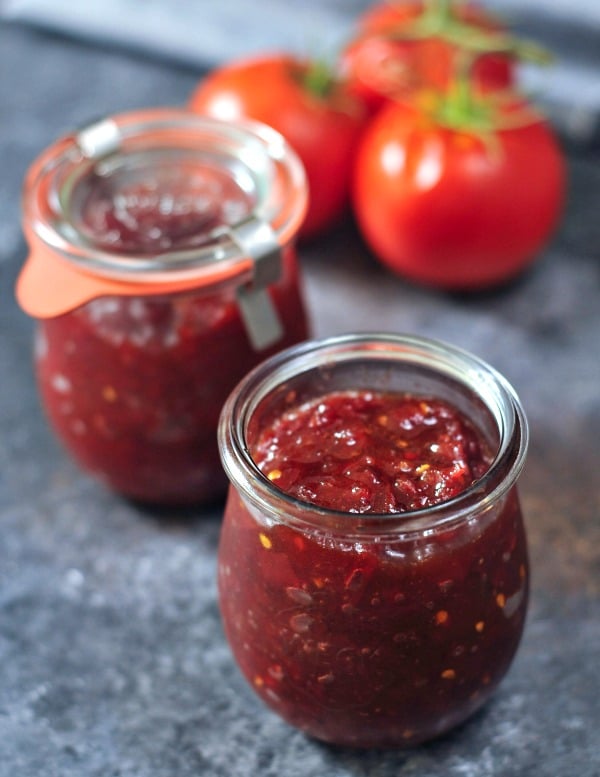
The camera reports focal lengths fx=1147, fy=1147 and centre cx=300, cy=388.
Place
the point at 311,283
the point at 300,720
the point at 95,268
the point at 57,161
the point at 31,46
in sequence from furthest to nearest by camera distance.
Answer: the point at 31,46 → the point at 311,283 → the point at 57,161 → the point at 95,268 → the point at 300,720

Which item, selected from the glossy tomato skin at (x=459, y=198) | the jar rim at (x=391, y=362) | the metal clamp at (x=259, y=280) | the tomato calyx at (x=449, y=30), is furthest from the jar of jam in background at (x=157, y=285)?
the tomato calyx at (x=449, y=30)

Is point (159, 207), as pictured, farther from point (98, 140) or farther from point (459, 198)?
point (459, 198)

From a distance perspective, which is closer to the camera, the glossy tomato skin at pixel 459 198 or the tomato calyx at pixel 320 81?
the glossy tomato skin at pixel 459 198

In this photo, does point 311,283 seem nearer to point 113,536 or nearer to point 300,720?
point 113,536

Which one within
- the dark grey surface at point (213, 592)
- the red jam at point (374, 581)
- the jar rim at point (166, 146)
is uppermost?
the jar rim at point (166, 146)

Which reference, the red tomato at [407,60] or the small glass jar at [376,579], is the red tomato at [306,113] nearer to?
the red tomato at [407,60]

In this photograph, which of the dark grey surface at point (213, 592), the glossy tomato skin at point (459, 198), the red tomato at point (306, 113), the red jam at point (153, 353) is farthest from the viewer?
the red tomato at point (306, 113)

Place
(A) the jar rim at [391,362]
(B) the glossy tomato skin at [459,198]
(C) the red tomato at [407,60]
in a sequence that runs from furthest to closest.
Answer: (C) the red tomato at [407,60] → (B) the glossy tomato skin at [459,198] → (A) the jar rim at [391,362]

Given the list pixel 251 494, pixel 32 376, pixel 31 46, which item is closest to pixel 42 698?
pixel 251 494
